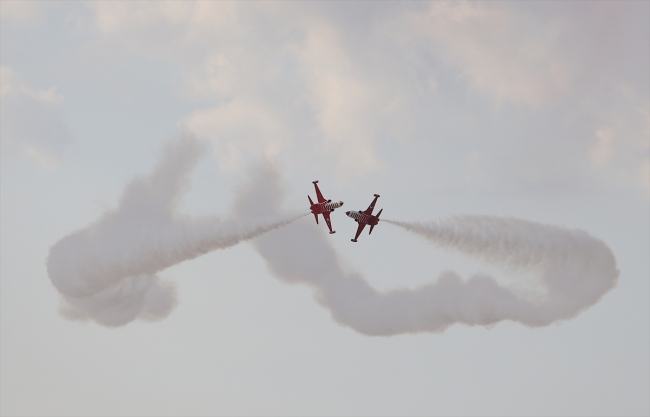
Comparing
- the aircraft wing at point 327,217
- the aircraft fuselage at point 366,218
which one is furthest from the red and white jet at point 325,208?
the aircraft fuselage at point 366,218

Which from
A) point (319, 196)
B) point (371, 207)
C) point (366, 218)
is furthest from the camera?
point (319, 196)

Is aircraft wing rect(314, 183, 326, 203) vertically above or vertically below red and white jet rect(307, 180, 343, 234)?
above

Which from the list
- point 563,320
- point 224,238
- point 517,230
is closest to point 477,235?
point 517,230

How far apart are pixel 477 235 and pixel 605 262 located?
10767 mm

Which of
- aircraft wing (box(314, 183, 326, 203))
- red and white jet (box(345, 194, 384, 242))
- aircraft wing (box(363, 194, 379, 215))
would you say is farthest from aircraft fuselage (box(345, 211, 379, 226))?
aircraft wing (box(314, 183, 326, 203))

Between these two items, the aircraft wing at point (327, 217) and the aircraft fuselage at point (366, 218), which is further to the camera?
the aircraft wing at point (327, 217)

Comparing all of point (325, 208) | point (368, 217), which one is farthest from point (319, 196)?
point (368, 217)

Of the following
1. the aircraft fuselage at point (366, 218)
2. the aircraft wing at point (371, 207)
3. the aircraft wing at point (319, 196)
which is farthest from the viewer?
the aircraft wing at point (319, 196)

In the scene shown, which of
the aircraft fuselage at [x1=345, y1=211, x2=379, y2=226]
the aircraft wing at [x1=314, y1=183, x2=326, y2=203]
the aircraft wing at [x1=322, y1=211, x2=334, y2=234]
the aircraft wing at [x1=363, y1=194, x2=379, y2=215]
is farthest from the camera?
the aircraft wing at [x1=314, y1=183, x2=326, y2=203]

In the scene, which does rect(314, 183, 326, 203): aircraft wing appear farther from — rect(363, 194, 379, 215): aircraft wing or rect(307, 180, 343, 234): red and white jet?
rect(363, 194, 379, 215): aircraft wing

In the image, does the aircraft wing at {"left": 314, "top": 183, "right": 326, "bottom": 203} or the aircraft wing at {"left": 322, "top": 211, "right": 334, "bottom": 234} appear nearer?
the aircraft wing at {"left": 322, "top": 211, "right": 334, "bottom": 234}

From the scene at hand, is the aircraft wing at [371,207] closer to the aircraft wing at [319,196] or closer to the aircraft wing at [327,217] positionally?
the aircraft wing at [327,217]

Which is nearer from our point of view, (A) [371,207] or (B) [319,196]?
(A) [371,207]

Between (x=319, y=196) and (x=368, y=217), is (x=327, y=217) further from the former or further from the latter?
(x=368, y=217)
